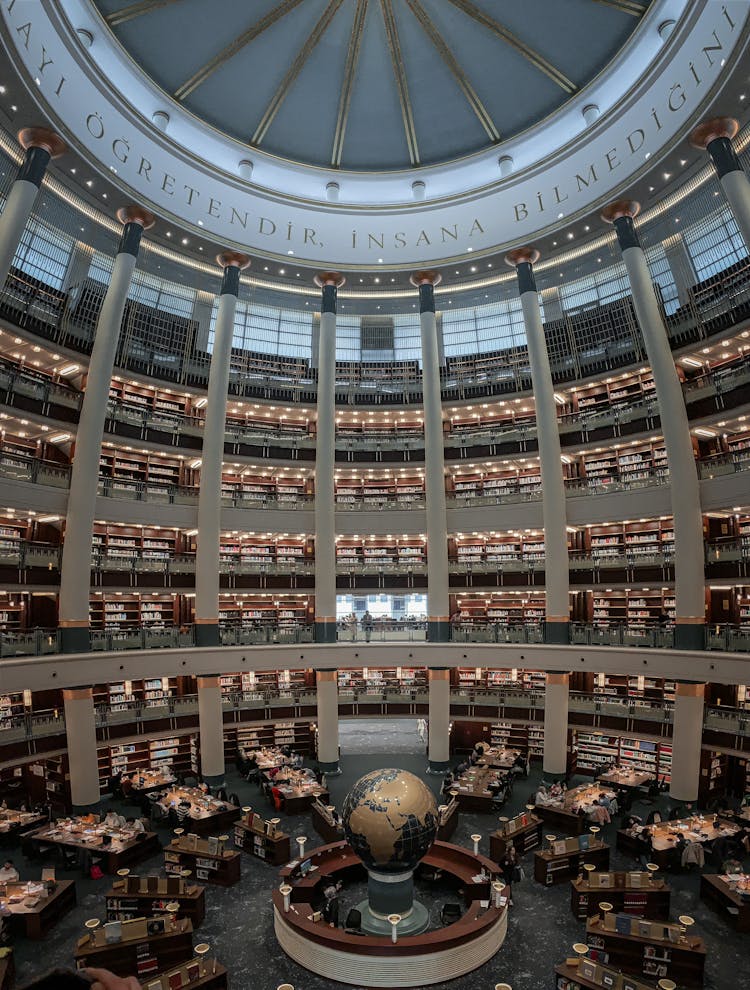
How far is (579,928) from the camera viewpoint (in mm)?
11375

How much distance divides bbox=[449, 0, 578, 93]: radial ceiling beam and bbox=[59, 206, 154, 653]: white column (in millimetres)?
12885

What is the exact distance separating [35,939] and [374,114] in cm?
2669

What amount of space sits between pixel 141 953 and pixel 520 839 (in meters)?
8.79

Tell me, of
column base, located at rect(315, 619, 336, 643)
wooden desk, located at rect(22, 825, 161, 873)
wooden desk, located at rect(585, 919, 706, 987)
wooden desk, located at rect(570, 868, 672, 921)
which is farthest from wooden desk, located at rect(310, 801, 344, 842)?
column base, located at rect(315, 619, 336, 643)

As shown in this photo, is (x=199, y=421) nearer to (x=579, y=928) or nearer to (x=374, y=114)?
(x=374, y=114)

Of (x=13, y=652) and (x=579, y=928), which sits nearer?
(x=579, y=928)

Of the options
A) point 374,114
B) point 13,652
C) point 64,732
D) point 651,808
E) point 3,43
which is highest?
point 374,114

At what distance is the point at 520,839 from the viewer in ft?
47.8

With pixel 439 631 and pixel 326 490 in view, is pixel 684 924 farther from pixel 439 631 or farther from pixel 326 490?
pixel 326 490

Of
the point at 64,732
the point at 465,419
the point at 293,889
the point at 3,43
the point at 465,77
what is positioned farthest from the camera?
the point at 465,419

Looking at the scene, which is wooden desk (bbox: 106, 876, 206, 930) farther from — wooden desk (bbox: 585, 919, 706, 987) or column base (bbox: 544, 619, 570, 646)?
column base (bbox: 544, 619, 570, 646)

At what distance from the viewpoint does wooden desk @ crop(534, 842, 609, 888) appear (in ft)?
43.0

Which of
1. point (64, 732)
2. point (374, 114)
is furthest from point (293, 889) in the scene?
point (374, 114)

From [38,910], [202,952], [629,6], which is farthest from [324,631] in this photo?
[629,6]
